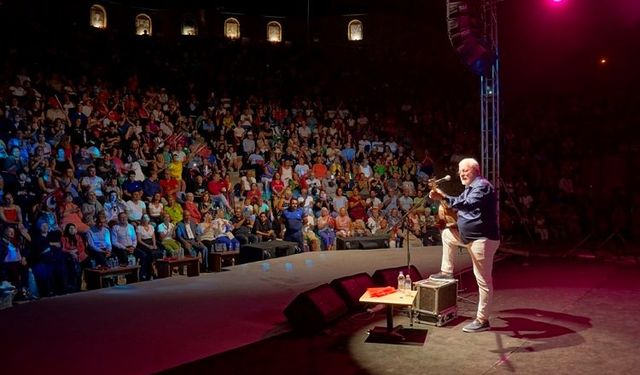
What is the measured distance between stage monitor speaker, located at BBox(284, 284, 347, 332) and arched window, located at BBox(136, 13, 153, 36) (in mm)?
23816

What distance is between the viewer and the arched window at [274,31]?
2812cm

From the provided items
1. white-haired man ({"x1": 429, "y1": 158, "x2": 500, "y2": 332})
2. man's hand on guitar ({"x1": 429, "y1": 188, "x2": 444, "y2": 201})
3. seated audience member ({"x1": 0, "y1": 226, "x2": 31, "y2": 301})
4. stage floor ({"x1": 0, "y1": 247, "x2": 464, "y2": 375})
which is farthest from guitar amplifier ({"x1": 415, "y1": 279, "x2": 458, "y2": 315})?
seated audience member ({"x1": 0, "y1": 226, "x2": 31, "y2": 301})

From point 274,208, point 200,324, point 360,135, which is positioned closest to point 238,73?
point 360,135

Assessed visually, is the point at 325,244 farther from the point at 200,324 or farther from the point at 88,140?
the point at 200,324

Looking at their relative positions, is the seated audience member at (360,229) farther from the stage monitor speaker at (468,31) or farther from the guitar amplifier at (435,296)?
the guitar amplifier at (435,296)

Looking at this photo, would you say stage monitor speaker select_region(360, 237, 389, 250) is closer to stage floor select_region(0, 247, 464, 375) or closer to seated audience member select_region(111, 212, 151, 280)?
stage floor select_region(0, 247, 464, 375)

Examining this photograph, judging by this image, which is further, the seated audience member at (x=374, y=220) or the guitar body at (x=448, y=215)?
the seated audience member at (x=374, y=220)

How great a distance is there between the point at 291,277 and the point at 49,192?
12.4 ft

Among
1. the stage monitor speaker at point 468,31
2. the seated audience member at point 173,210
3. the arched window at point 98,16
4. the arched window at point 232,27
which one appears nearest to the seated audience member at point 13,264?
the seated audience member at point 173,210

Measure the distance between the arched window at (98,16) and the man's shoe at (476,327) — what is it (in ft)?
78.3

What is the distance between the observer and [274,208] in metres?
11.4

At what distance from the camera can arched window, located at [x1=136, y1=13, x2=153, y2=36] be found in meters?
26.4

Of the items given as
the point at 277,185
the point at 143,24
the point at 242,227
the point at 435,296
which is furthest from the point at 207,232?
the point at 143,24

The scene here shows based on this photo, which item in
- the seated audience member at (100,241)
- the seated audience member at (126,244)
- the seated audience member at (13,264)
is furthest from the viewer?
the seated audience member at (126,244)
